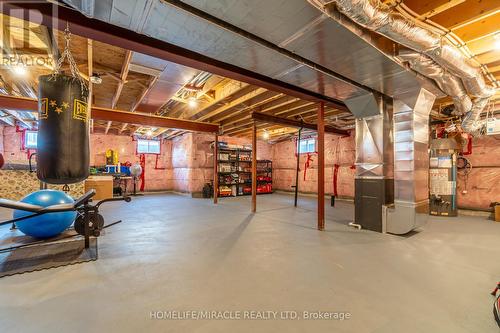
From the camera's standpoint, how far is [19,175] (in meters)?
6.17

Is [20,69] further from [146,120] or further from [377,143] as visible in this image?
[377,143]

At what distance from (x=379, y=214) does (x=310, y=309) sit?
279 centimetres

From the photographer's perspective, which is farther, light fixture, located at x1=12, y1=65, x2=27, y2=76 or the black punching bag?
light fixture, located at x1=12, y1=65, x2=27, y2=76

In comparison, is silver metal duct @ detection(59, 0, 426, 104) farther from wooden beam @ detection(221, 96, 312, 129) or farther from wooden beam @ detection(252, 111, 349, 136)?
wooden beam @ detection(252, 111, 349, 136)

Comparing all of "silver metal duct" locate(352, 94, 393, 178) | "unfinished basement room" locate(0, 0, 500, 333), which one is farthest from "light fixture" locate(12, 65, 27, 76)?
"silver metal duct" locate(352, 94, 393, 178)

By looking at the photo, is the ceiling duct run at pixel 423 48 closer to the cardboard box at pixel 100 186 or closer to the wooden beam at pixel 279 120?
the wooden beam at pixel 279 120

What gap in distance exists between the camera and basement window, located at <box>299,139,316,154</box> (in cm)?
904

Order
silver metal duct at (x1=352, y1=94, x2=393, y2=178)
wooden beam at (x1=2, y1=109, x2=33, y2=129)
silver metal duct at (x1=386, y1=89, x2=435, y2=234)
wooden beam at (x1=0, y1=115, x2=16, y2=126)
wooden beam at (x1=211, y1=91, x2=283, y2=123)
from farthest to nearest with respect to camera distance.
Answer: wooden beam at (x1=0, y1=115, x2=16, y2=126)
wooden beam at (x1=2, y1=109, x2=33, y2=129)
wooden beam at (x1=211, y1=91, x2=283, y2=123)
silver metal duct at (x1=352, y1=94, x2=393, y2=178)
silver metal duct at (x1=386, y1=89, x2=435, y2=234)

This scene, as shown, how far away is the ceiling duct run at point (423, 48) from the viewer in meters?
1.67

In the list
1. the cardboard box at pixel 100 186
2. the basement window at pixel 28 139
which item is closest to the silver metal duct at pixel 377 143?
the cardboard box at pixel 100 186

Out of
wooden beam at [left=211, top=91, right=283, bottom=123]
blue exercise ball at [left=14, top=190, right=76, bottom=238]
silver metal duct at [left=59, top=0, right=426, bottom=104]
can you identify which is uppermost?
wooden beam at [left=211, top=91, right=283, bottom=123]

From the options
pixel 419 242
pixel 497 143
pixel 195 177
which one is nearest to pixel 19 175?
pixel 195 177

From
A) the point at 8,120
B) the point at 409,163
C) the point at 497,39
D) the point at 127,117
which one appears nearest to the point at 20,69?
the point at 127,117

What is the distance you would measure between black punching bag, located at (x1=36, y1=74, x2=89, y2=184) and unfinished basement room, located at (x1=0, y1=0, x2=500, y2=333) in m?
0.01
